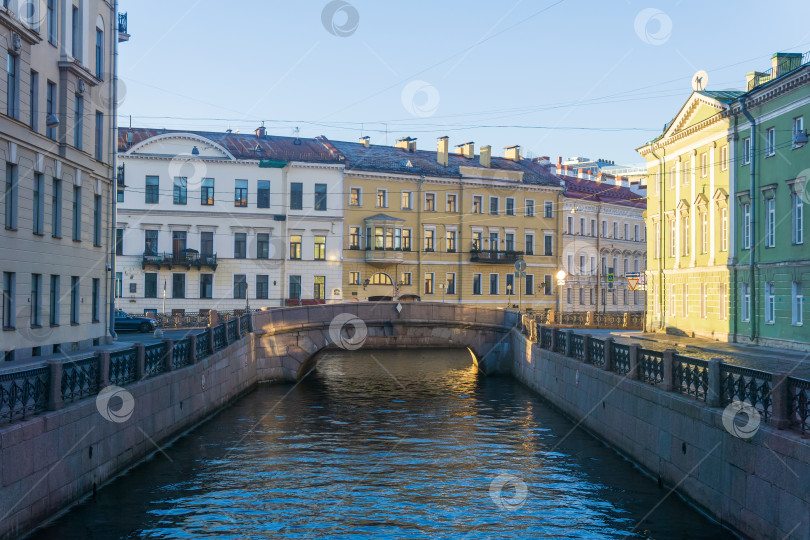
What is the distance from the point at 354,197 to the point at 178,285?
1231cm

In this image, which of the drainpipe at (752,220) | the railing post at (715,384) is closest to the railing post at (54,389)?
the railing post at (715,384)

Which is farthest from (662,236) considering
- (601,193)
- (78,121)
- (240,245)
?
(78,121)

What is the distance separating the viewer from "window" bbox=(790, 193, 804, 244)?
1177 inches

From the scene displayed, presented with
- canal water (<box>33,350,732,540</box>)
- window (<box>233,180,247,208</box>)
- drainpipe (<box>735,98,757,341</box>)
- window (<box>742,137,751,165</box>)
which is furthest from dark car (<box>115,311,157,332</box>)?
window (<box>742,137,751,165</box>)

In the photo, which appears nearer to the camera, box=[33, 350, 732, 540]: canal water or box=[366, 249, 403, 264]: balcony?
box=[33, 350, 732, 540]: canal water

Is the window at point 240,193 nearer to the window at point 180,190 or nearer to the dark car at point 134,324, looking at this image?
the window at point 180,190

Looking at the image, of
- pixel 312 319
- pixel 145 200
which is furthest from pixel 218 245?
pixel 312 319

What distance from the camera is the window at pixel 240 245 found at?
53469 mm

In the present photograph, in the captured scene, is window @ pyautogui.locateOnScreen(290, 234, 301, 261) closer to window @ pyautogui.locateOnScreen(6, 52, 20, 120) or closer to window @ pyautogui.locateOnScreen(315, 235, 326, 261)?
window @ pyautogui.locateOnScreen(315, 235, 326, 261)

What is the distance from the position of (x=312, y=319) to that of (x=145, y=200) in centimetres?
2174

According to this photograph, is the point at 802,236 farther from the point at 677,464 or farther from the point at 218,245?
the point at 218,245

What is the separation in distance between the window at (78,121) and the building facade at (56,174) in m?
0.03

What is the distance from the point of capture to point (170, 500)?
15.0 metres

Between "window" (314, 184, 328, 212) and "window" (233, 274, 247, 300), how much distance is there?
20.9ft
